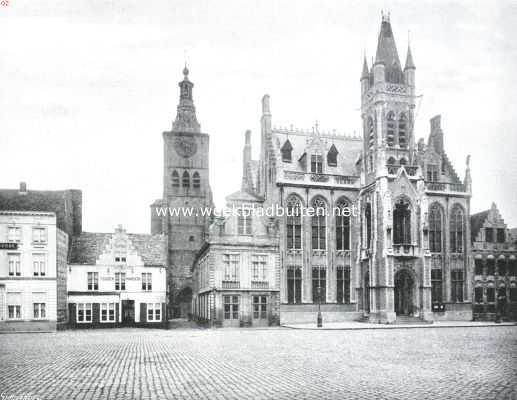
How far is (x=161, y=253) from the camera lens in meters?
46.2

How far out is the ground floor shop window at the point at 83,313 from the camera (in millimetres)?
42312

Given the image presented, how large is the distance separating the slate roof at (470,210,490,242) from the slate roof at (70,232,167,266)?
28222 millimetres

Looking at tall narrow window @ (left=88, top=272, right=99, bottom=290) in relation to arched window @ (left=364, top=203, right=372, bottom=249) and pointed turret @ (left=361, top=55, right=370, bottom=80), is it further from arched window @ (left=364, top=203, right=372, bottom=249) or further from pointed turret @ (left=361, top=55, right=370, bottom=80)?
pointed turret @ (left=361, top=55, right=370, bottom=80)

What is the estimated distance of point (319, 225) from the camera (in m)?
47.1

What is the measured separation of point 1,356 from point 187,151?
1875 inches

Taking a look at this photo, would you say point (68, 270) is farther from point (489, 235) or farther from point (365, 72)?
point (489, 235)

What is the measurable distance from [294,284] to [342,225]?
6.78 m

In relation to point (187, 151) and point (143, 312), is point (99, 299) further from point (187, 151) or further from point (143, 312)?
point (187, 151)

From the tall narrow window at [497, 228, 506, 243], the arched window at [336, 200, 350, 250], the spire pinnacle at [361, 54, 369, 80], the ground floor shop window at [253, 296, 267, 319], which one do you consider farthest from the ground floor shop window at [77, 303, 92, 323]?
the tall narrow window at [497, 228, 506, 243]

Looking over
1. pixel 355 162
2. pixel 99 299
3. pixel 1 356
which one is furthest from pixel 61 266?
pixel 355 162

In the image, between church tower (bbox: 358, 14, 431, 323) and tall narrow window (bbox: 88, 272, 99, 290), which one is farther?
church tower (bbox: 358, 14, 431, 323)

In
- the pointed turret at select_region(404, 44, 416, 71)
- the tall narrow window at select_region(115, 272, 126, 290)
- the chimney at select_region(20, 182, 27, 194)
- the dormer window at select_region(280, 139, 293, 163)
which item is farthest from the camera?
the pointed turret at select_region(404, 44, 416, 71)

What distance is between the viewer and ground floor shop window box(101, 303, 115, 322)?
141ft

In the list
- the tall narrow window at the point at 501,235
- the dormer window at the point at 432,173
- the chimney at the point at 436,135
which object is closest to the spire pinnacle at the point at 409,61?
the chimney at the point at 436,135
